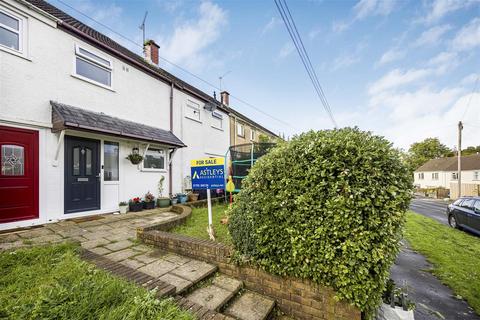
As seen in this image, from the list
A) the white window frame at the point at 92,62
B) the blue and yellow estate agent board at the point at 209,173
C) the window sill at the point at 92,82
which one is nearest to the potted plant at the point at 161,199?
the window sill at the point at 92,82

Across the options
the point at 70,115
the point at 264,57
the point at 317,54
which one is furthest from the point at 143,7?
the point at 317,54

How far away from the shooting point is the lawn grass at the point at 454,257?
3508mm

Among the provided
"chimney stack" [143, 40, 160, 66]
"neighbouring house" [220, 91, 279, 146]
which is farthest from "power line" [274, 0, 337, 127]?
"chimney stack" [143, 40, 160, 66]

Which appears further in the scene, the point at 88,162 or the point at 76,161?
the point at 88,162

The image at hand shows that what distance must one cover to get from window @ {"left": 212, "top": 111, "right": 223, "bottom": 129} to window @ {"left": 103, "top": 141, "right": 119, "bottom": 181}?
6552 mm

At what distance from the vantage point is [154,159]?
8508mm

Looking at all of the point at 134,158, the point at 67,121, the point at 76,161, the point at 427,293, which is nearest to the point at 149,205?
the point at 134,158

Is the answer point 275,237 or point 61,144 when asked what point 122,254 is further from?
point 61,144

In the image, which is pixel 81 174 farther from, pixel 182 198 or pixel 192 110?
pixel 192 110

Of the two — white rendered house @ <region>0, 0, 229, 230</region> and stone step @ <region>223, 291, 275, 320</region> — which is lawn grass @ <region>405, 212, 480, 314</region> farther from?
white rendered house @ <region>0, 0, 229, 230</region>

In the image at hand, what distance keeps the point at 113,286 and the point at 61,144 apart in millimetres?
5229

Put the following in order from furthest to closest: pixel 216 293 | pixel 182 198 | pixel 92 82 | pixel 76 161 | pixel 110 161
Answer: pixel 182 198
pixel 110 161
pixel 92 82
pixel 76 161
pixel 216 293

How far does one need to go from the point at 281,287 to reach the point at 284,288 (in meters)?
0.04

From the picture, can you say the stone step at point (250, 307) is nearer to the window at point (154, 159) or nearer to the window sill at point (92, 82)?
the window at point (154, 159)
